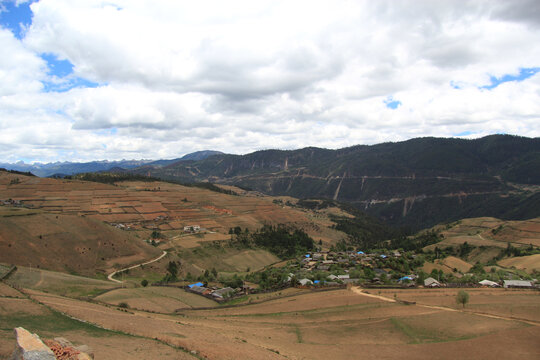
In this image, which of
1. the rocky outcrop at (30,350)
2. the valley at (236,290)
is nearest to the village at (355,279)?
the valley at (236,290)

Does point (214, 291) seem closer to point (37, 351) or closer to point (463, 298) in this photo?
point (463, 298)

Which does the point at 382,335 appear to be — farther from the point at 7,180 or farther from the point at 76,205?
the point at 7,180

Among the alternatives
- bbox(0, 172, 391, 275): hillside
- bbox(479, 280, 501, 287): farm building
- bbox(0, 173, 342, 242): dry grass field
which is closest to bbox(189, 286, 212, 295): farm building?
bbox(0, 172, 391, 275): hillside

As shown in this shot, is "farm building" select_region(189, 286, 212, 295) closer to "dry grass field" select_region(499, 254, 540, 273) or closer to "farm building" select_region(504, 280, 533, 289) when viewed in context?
"farm building" select_region(504, 280, 533, 289)

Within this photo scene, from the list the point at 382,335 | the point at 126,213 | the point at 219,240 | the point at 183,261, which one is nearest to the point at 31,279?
the point at 183,261

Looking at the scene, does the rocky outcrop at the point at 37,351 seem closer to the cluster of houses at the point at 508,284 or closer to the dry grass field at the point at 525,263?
the cluster of houses at the point at 508,284

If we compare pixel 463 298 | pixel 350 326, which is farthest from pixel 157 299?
pixel 463 298
